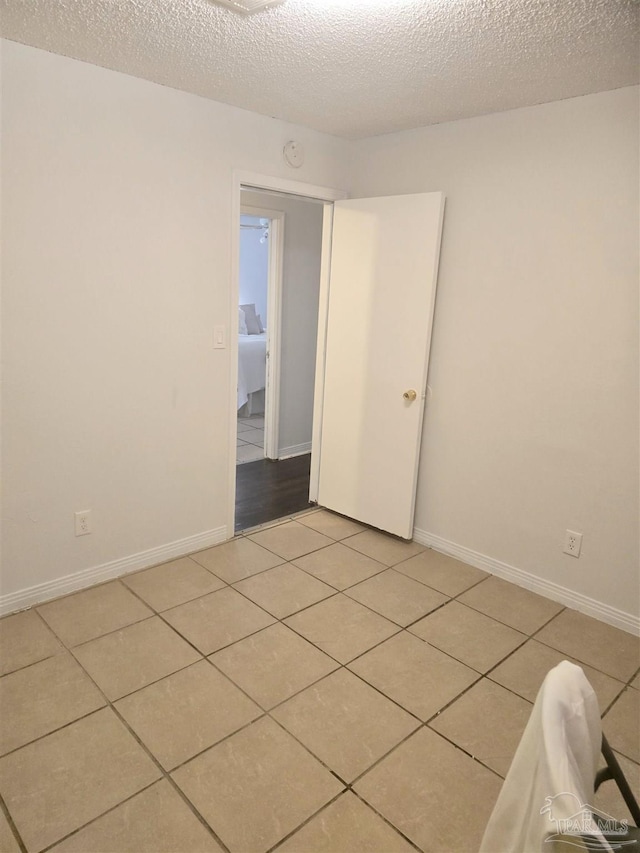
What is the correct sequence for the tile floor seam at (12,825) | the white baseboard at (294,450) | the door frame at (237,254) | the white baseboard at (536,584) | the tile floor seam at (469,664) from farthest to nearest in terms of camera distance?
the white baseboard at (294,450) < the door frame at (237,254) < the white baseboard at (536,584) < the tile floor seam at (469,664) < the tile floor seam at (12,825)

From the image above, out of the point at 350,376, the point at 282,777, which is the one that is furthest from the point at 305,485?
the point at 282,777

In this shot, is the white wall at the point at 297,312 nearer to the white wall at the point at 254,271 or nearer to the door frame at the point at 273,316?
the door frame at the point at 273,316

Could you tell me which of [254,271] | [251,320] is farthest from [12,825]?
[254,271]

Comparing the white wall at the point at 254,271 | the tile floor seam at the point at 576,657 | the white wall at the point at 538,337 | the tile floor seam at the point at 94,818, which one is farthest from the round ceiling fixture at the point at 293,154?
the white wall at the point at 254,271

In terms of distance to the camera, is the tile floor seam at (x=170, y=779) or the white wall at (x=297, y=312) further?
the white wall at (x=297, y=312)

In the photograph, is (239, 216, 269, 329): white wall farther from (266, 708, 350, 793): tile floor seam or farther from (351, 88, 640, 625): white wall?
(266, 708, 350, 793): tile floor seam

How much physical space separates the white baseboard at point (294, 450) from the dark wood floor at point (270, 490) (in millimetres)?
57

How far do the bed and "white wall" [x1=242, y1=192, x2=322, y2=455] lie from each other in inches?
52.6

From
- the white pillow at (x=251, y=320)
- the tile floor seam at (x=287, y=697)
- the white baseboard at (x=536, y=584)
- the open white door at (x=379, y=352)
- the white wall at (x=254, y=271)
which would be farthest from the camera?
the white wall at (x=254, y=271)

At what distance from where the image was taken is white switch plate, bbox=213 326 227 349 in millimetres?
3014

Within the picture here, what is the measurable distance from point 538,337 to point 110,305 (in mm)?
2057

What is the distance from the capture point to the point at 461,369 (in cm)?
308

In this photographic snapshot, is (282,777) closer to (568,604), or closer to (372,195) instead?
(568,604)

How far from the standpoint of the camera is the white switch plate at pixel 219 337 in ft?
9.89
